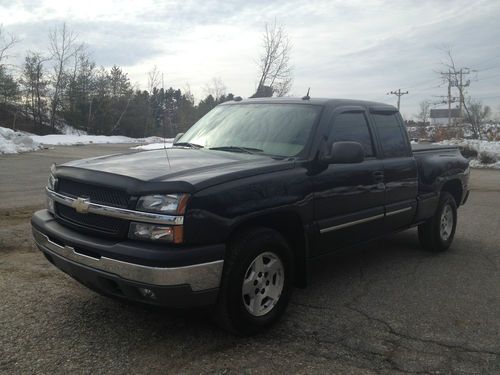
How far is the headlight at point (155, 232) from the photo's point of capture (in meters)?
3.00

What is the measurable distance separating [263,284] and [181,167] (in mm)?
1063

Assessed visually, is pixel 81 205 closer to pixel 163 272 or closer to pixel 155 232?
pixel 155 232

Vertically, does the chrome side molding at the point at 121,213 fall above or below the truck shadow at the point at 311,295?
above

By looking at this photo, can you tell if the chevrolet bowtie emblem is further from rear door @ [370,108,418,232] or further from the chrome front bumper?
rear door @ [370,108,418,232]

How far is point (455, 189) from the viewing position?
6.68 m

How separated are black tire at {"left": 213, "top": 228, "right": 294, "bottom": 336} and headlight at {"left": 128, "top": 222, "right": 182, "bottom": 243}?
0.44 meters

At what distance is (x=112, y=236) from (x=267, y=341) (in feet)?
4.43

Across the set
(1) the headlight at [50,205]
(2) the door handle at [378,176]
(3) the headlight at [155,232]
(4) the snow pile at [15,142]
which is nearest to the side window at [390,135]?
(2) the door handle at [378,176]

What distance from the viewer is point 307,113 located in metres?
4.46

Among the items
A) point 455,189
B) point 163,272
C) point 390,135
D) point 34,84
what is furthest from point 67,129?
point 163,272

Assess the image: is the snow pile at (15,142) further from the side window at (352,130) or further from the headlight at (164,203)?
the headlight at (164,203)

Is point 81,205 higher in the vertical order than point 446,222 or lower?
higher

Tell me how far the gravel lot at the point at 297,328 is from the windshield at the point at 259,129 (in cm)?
145

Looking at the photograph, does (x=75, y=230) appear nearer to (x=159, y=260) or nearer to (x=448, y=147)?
(x=159, y=260)
